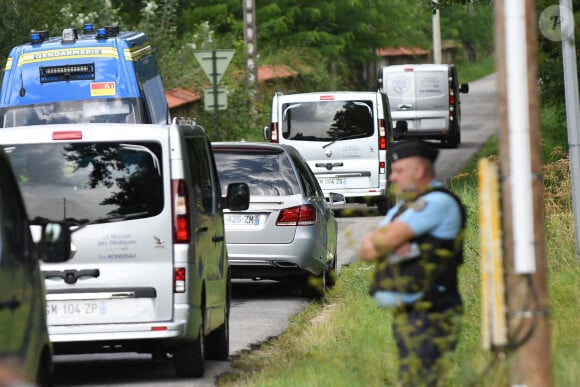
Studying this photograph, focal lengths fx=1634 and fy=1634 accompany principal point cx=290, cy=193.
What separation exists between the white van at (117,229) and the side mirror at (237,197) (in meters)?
1.87

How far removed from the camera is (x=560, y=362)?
9.26m

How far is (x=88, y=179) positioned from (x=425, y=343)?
3880mm

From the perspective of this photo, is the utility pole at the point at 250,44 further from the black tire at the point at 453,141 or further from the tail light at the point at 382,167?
the tail light at the point at 382,167

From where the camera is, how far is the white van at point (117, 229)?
34.5 feet

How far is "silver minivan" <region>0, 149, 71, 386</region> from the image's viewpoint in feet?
23.1

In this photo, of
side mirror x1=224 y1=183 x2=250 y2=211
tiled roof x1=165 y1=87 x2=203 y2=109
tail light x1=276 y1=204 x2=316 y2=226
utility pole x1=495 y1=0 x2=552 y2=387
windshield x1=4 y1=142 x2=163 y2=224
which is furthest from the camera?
tiled roof x1=165 y1=87 x2=203 y2=109

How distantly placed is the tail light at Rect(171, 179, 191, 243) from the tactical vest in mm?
3150

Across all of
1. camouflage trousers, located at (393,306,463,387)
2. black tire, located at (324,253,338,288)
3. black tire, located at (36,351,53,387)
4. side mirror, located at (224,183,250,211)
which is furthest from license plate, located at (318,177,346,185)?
camouflage trousers, located at (393,306,463,387)

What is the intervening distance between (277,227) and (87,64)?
653 cm

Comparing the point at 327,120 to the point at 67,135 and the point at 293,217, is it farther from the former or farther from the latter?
the point at 67,135

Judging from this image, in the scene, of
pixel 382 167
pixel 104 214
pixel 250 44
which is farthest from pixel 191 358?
pixel 250 44

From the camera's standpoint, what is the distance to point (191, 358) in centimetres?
1110

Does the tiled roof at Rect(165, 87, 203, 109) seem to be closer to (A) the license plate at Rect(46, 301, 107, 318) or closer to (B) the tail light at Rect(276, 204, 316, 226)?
(B) the tail light at Rect(276, 204, 316, 226)

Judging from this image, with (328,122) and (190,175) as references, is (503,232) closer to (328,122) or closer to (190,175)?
(190,175)
